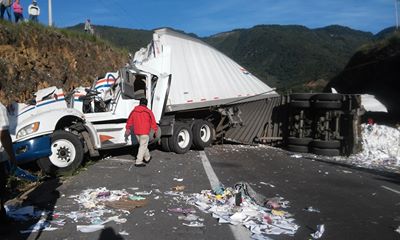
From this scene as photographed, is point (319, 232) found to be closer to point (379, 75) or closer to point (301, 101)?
point (301, 101)

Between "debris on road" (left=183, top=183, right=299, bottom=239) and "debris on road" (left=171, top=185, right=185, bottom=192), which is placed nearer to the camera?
"debris on road" (left=183, top=183, right=299, bottom=239)

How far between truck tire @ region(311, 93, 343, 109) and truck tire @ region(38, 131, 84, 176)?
312 inches

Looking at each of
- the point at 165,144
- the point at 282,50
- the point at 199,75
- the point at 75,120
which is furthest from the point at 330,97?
the point at 282,50

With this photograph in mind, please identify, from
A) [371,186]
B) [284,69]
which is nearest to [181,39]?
[371,186]

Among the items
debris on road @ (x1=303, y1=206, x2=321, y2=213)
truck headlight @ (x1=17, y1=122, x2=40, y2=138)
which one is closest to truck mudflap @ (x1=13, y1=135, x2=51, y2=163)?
truck headlight @ (x1=17, y1=122, x2=40, y2=138)

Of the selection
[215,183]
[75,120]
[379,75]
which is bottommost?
[215,183]

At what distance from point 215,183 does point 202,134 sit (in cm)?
603

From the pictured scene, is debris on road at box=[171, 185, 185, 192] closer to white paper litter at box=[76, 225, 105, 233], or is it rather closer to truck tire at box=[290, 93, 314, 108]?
white paper litter at box=[76, 225, 105, 233]

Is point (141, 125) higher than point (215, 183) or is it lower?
higher

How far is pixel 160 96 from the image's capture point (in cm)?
1259

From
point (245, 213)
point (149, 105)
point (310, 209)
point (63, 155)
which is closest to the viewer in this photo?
point (245, 213)

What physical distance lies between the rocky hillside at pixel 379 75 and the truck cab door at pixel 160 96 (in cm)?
1112

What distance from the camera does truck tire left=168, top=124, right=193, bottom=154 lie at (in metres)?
13.1

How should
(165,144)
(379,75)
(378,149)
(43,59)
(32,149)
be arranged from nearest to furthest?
(32,149) < (165,144) < (378,149) < (43,59) < (379,75)
